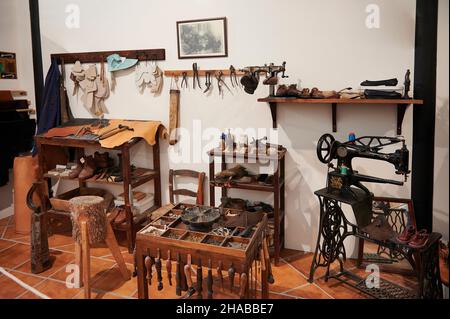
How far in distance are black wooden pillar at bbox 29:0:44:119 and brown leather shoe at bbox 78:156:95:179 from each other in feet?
3.83

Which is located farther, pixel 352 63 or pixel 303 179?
pixel 303 179

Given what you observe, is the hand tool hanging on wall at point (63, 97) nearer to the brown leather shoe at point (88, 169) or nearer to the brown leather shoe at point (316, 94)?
the brown leather shoe at point (88, 169)

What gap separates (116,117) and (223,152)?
1.51 meters

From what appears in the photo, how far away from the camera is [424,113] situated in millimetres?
3254

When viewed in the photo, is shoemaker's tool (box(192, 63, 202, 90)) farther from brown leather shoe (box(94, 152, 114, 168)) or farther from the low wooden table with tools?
the low wooden table with tools

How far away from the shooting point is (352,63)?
3.45 metres

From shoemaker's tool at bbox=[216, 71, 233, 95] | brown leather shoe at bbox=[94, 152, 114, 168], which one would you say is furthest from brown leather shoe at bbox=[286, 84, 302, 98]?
brown leather shoe at bbox=[94, 152, 114, 168]

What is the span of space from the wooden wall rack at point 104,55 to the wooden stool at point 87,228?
1669 millimetres

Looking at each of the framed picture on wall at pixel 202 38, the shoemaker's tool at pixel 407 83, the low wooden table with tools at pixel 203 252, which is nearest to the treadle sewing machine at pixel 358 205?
the shoemaker's tool at pixel 407 83

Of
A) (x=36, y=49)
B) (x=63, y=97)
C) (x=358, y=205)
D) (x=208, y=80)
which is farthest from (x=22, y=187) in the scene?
(x=358, y=205)

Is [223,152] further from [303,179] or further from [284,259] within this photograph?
[284,259]

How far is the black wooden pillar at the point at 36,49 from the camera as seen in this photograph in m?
4.61

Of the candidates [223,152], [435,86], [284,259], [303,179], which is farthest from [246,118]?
[435,86]

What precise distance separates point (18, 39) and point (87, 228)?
9.66 ft
